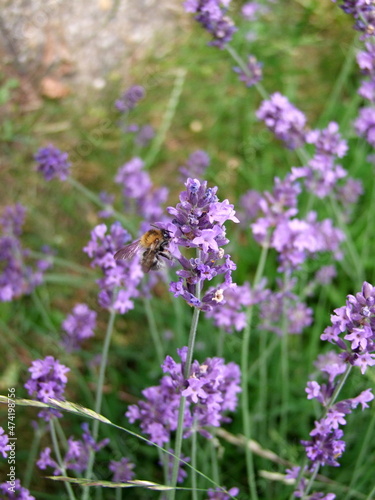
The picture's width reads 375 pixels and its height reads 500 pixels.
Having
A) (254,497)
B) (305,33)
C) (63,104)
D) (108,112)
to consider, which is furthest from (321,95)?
(254,497)

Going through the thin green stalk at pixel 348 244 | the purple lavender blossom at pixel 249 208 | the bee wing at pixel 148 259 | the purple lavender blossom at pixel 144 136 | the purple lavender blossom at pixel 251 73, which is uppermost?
the purple lavender blossom at pixel 251 73

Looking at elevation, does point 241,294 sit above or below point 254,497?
above

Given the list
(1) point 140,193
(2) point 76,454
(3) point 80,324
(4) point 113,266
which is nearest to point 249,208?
(1) point 140,193

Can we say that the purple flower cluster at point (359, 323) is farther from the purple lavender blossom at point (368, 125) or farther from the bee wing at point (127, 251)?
the purple lavender blossom at point (368, 125)

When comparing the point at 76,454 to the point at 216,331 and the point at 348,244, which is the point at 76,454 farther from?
the point at 348,244

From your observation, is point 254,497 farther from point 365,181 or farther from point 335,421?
point 365,181

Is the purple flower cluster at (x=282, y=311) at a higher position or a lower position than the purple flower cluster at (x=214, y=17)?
lower

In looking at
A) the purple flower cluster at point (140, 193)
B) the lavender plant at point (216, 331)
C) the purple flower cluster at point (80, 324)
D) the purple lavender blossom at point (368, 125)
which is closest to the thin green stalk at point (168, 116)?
the lavender plant at point (216, 331)
